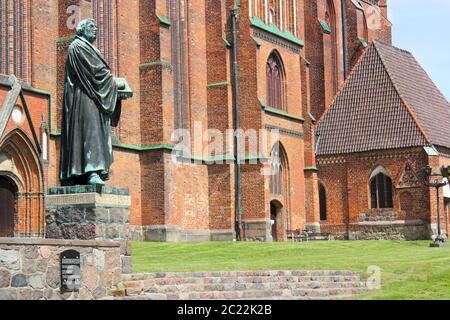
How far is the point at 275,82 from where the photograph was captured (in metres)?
46.2

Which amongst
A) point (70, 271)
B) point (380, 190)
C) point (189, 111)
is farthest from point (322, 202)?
point (70, 271)

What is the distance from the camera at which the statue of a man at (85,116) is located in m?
16.4

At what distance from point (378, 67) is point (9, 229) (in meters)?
24.9

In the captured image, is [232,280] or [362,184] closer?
[232,280]

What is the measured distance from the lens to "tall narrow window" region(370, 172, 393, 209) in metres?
47.5

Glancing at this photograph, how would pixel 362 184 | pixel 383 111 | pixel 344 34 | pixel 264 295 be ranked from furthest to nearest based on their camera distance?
pixel 344 34 < pixel 383 111 < pixel 362 184 < pixel 264 295

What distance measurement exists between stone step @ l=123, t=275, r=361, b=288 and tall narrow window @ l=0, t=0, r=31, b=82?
17350 millimetres

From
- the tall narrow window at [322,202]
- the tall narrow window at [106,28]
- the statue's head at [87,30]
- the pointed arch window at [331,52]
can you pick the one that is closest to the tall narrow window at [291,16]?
the pointed arch window at [331,52]

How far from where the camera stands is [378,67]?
50312mm

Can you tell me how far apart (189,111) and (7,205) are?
1198 centimetres

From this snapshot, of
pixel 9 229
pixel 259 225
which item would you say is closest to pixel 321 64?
pixel 259 225

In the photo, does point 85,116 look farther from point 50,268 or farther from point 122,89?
point 50,268

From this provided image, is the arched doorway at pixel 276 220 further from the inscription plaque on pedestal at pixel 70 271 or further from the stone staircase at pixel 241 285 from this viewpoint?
the inscription plaque on pedestal at pixel 70 271

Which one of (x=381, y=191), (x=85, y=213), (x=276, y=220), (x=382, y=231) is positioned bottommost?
(x=382, y=231)
